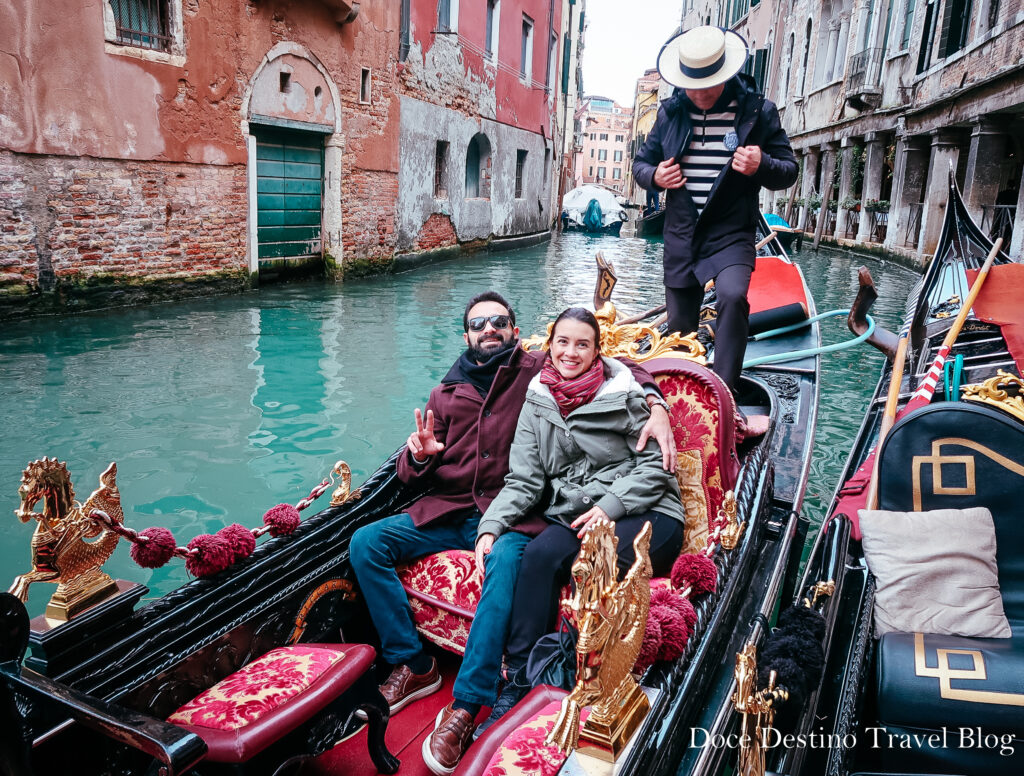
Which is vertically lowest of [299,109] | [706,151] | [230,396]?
[230,396]

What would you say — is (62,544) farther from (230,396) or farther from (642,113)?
(642,113)

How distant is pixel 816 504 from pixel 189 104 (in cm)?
552

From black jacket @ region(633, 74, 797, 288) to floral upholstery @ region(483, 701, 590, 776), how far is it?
1.68 metres

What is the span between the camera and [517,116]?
1320 centimetres

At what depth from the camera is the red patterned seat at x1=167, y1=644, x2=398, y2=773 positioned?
46.1 inches

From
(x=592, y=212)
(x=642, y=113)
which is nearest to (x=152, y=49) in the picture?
(x=592, y=212)

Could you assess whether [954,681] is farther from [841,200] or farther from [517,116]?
[841,200]

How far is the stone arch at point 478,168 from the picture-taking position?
1198cm

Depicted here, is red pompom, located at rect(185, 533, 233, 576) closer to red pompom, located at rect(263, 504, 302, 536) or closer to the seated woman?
red pompom, located at rect(263, 504, 302, 536)

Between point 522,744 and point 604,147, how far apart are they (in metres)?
58.7

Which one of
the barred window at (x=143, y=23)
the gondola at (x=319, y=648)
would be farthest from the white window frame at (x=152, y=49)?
the gondola at (x=319, y=648)

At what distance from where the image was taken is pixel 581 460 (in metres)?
1.77

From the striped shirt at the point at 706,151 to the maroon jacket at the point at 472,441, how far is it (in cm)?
87

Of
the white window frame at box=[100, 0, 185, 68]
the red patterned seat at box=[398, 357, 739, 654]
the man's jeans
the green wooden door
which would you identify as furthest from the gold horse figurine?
the green wooden door
